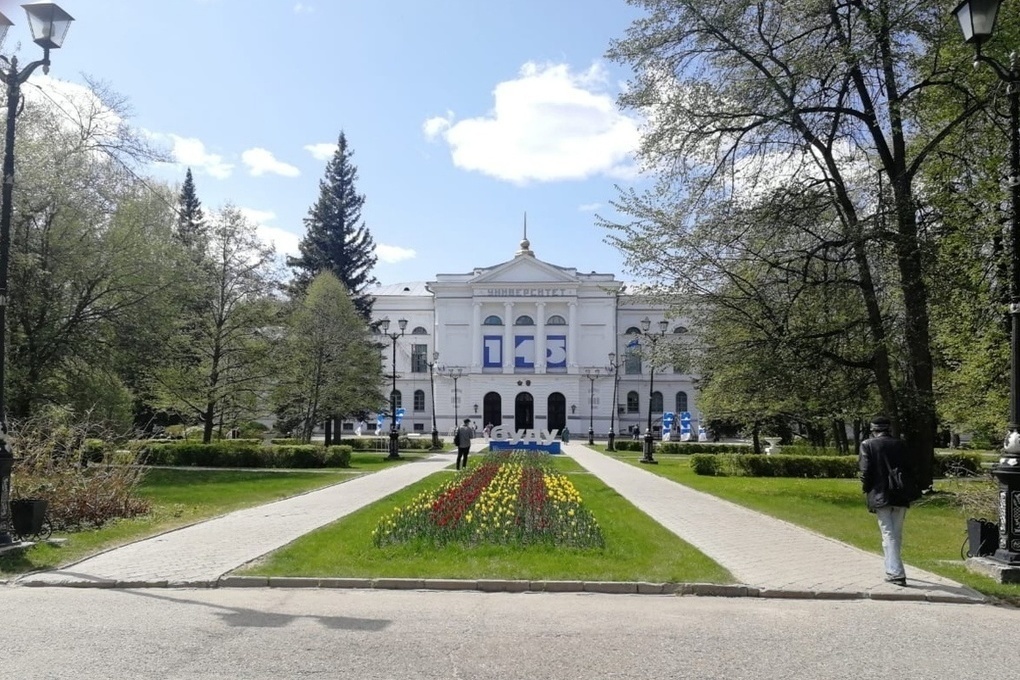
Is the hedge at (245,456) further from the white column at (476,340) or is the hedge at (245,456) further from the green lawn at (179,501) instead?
the white column at (476,340)

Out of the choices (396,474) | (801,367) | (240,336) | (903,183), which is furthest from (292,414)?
(903,183)

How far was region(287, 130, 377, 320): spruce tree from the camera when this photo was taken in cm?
6344

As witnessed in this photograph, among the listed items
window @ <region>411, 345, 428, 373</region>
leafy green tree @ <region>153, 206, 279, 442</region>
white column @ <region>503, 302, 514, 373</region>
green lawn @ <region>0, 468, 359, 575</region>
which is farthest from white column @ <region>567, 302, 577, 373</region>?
green lawn @ <region>0, 468, 359, 575</region>

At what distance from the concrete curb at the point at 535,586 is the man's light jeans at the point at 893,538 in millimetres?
304

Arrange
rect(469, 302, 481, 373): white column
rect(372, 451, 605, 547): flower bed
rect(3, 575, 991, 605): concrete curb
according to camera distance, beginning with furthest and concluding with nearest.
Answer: rect(469, 302, 481, 373): white column
rect(372, 451, 605, 547): flower bed
rect(3, 575, 991, 605): concrete curb

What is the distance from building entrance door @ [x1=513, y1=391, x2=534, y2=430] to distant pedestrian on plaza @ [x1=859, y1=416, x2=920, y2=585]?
230ft

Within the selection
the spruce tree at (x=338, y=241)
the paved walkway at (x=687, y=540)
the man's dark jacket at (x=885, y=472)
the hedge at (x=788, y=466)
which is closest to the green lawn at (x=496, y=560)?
the paved walkway at (x=687, y=540)

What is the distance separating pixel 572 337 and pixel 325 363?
4151 centimetres

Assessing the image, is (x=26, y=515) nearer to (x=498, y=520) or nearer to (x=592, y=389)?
(x=498, y=520)

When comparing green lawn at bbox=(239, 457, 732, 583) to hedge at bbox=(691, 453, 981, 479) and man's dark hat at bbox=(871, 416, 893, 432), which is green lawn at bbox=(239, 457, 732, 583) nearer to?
man's dark hat at bbox=(871, 416, 893, 432)

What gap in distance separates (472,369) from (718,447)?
40149 mm

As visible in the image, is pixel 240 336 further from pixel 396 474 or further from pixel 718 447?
pixel 718 447

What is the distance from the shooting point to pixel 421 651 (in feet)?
20.1

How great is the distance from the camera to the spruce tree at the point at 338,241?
63.4 metres
